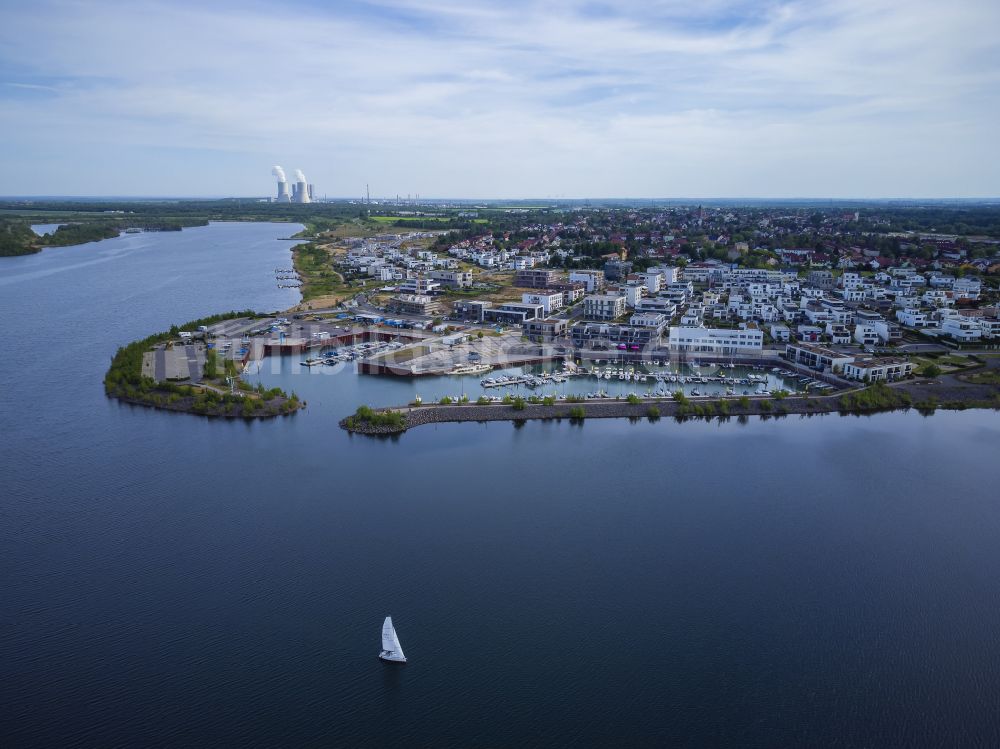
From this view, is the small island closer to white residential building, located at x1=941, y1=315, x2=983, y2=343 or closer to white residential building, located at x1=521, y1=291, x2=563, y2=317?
white residential building, located at x1=521, y1=291, x2=563, y2=317

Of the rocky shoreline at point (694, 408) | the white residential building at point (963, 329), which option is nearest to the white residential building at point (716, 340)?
the rocky shoreline at point (694, 408)

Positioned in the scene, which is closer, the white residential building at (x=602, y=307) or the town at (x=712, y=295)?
the town at (x=712, y=295)

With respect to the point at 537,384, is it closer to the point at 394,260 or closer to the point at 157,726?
the point at 157,726

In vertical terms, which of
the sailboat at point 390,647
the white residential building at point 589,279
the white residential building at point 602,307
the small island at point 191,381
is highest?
the white residential building at point 589,279

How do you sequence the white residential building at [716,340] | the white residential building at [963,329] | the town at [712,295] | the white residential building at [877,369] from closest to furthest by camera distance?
the white residential building at [877,369]
the white residential building at [716,340]
the town at [712,295]
the white residential building at [963,329]

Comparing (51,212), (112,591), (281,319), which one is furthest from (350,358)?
(51,212)

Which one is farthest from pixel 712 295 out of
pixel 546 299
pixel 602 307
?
pixel 546 299

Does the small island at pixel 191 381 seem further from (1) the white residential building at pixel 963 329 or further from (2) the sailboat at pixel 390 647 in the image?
(1) the white residential building at pixel 963 329

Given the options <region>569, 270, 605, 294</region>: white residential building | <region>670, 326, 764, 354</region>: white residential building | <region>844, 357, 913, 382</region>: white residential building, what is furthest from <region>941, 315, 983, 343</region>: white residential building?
<region>569, 270, 605, 294</region>: white residential building
